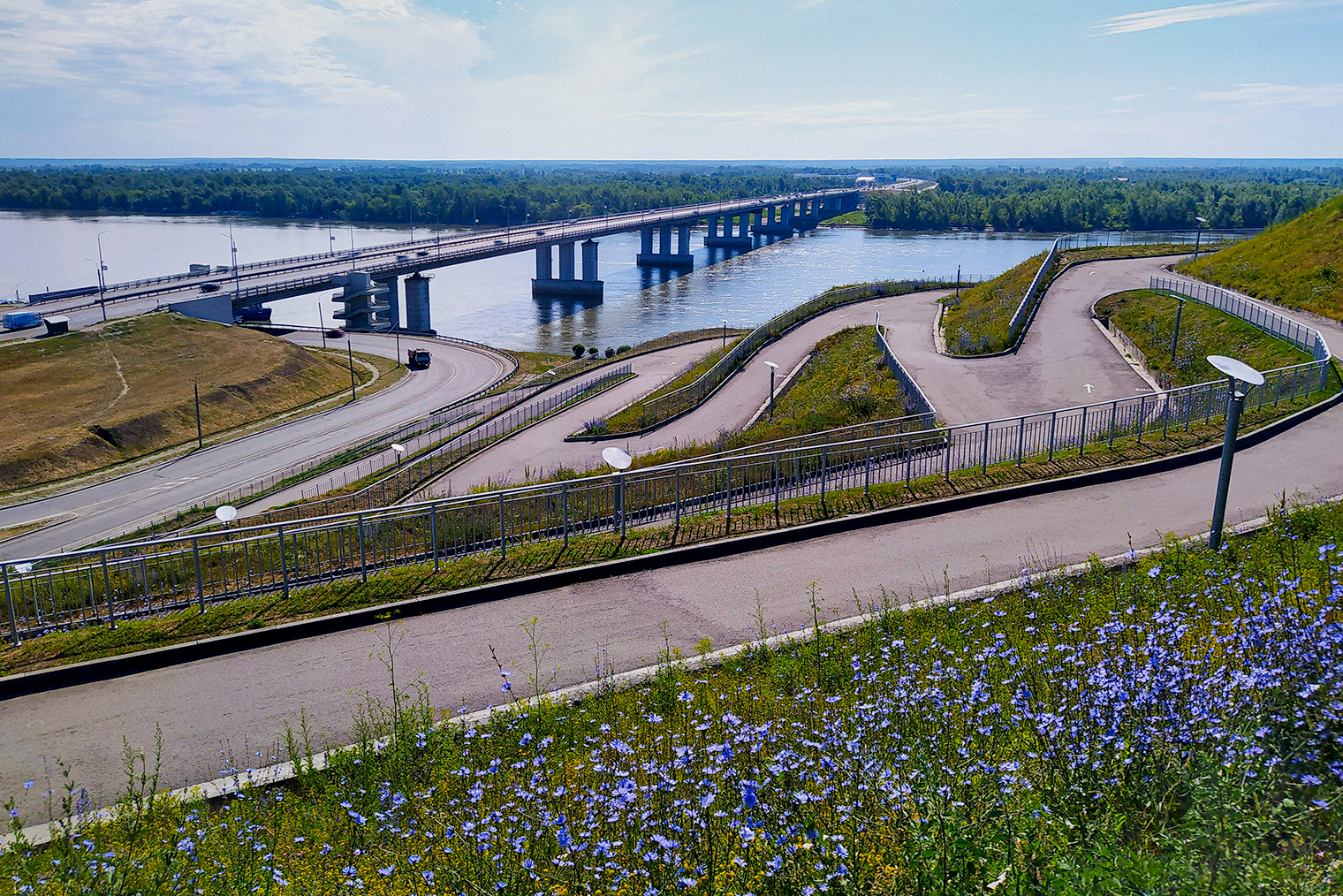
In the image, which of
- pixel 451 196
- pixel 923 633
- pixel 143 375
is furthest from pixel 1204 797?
pixel 451 196

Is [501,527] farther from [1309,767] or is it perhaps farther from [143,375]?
[143,375]

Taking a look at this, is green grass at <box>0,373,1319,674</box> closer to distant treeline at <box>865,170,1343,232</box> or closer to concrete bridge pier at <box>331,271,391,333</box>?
concrete bridge pier at <box>331,271,391,333</box>

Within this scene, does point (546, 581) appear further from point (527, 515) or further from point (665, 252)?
point (665, 252)

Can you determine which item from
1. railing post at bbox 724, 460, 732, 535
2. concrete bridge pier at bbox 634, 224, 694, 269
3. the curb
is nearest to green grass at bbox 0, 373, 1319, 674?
railing post at bbox 724, 460, 732, 535

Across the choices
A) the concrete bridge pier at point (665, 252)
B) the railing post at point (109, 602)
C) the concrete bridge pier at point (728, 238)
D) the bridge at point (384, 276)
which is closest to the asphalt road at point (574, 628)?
the railing post at point (109, 602)

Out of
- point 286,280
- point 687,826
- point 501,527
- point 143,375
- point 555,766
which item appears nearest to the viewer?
point 687,826

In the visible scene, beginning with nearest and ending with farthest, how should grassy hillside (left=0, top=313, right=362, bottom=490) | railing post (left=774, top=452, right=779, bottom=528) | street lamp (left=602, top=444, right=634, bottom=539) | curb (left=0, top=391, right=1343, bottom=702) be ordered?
curb (left=0, top=391, right=1343, bottom=702), street lamp (left=602, top=444, right=634, bottom=539), railing post (left=774, top=452, right=779, bottom=528), grassy hillside (left=0, top=313, right=362, bottom=490)

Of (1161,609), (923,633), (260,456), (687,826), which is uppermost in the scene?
(1161,609)

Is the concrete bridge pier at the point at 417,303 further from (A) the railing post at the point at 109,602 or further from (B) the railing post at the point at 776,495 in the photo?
(A) the railing post at the point at 109,602
